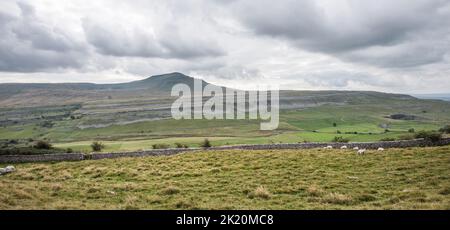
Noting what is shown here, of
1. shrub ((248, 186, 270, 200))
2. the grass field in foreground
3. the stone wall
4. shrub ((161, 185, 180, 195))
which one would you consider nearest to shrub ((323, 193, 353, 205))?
the grass field in foreground

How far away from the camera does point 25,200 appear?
54.6 ft

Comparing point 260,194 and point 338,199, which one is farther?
point 260,194

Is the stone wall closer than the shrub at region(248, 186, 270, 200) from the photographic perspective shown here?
No

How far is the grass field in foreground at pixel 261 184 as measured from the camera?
16125 millimetres

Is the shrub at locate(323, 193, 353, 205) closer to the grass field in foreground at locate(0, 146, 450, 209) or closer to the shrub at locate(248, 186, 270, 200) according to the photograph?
the grass field in foreground at locate(0, 146, 450, 209)

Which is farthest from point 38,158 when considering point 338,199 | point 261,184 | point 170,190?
point 338,199

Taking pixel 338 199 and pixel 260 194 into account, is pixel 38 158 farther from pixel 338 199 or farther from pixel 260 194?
pixel 338 199

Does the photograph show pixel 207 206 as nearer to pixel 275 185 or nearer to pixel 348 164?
pixel 275 185

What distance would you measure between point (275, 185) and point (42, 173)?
69.1 ft

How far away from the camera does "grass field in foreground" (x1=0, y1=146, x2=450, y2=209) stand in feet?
52.9

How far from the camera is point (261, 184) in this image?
2102 cm
